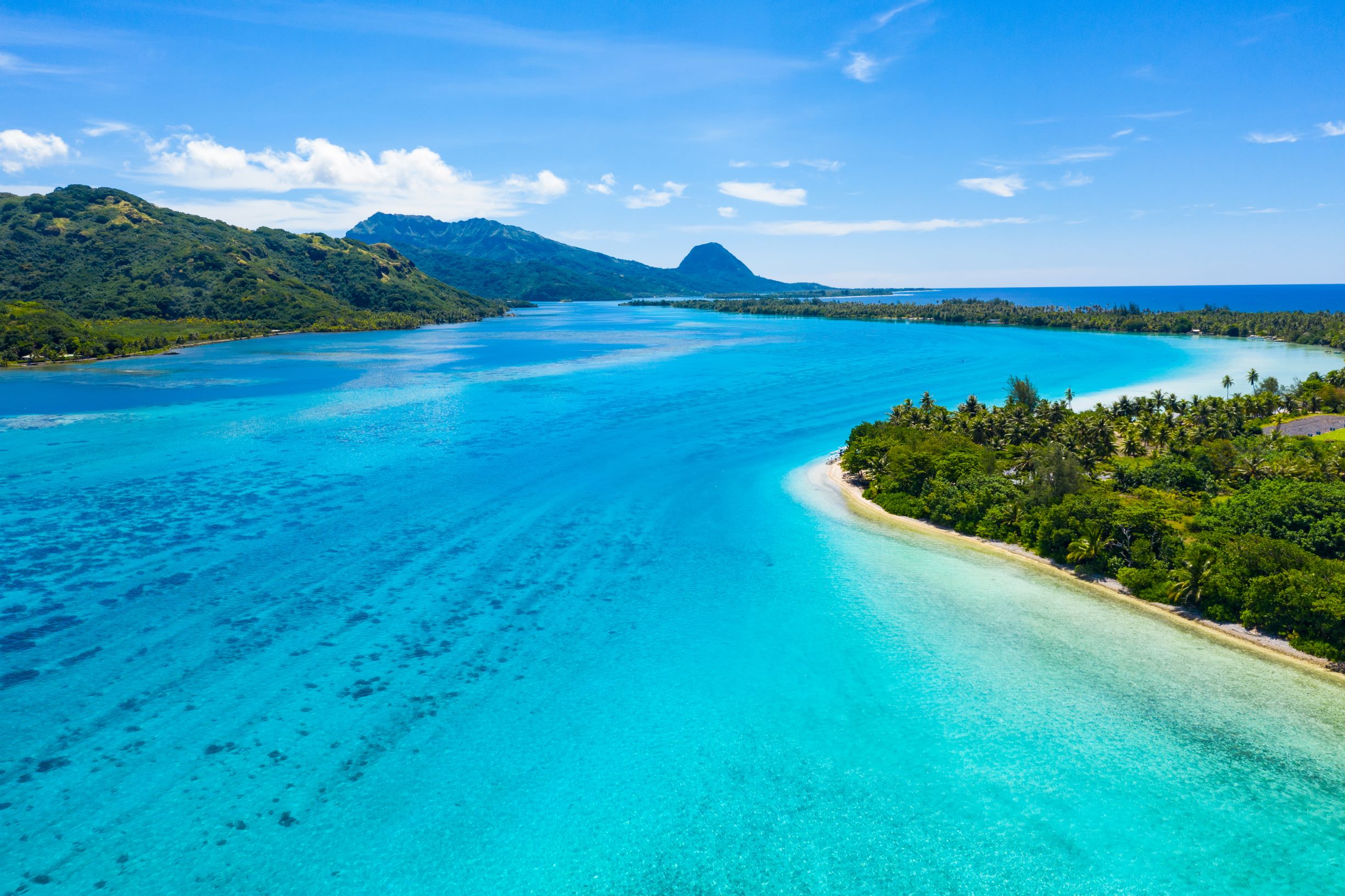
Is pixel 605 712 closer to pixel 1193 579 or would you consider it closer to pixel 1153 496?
pixel 1193 579

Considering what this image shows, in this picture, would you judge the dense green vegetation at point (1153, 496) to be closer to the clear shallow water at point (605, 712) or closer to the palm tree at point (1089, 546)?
the palm tree at point (1089, 546)

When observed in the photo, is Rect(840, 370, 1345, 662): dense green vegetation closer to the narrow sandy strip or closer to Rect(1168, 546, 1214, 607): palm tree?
Rect(1168, 546, 1214, 607): palm tree

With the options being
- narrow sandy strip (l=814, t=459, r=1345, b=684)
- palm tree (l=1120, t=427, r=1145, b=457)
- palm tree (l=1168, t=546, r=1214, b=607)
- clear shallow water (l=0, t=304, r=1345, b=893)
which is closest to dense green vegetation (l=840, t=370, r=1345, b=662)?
palm tree (l=1168, t=546, r=1214, b=607)

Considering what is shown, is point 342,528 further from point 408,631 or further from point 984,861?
point 984,861

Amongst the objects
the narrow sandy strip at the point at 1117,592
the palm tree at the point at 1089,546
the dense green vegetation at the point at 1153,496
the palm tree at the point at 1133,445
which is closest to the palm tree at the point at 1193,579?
the dense green vegetation at the point at 1153,496

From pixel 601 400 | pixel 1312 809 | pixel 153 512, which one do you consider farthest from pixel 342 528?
pixel 601 400

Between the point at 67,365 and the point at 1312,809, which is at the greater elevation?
the point at 67,365
